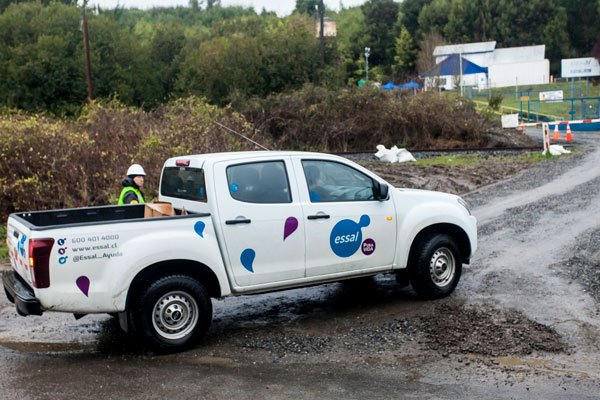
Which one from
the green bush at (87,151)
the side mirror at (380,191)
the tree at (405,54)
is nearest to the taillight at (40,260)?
the side mirror at (380,191)

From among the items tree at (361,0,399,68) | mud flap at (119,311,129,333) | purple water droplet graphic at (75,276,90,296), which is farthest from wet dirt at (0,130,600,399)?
tree at (361,0,399,68)

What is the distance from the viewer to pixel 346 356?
6.69m

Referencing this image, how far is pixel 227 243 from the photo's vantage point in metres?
7.05

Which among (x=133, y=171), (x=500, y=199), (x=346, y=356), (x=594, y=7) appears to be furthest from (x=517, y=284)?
(x=594, y=7)

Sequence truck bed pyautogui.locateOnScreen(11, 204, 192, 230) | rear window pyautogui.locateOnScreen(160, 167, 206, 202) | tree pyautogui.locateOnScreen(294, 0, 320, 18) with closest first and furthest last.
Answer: rear window pyautogui.locateOnScreen(160, 167, 206, 202)
truck bed pyautogui.locateOnScreen(11, 204, 192, 230)
tree pyautogui.locateOnScreen(294, 0, 320, 18)

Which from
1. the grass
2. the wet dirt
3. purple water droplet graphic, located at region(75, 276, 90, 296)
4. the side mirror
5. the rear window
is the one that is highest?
the rear window

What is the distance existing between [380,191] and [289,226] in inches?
48.7

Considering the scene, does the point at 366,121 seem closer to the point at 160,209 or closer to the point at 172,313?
the point at 160,209

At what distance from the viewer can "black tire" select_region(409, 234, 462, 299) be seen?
8.23 metres

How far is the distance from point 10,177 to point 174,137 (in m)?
4.29

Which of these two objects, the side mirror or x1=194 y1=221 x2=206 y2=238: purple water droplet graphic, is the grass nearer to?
the side mirror

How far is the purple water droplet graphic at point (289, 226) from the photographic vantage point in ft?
24.1

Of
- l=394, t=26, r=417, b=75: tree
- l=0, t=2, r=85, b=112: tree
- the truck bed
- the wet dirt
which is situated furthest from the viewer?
l=394, t=26, r=417, b=75: tree

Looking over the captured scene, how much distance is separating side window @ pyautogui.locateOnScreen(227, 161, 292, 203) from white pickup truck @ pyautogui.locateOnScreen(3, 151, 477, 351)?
1 cm
